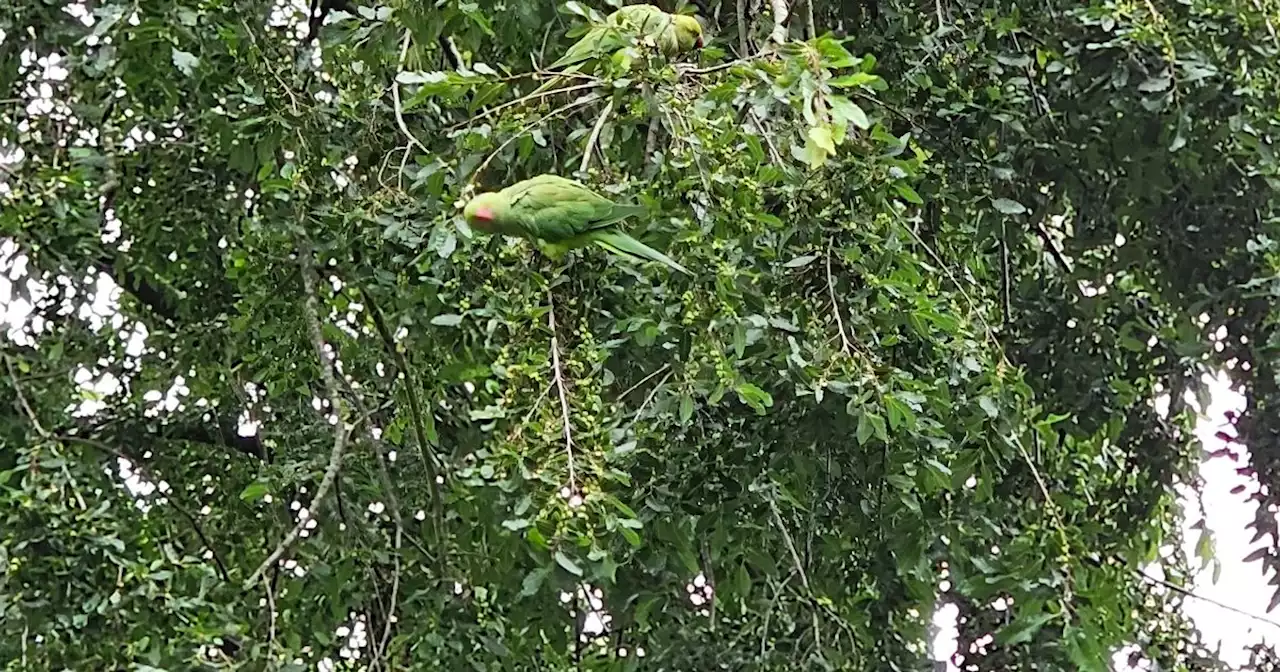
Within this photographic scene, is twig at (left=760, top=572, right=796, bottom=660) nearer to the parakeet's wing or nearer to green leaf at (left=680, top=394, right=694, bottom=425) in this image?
green leaf at (left=680, top=394, right=694, bottom=425)

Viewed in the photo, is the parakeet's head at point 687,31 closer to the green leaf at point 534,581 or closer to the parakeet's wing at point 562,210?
the parakeet's wing at point 562,210

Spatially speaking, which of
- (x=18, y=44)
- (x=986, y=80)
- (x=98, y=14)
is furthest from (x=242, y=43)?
(x=986, y=80)

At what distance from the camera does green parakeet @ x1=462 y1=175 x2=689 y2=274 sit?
0.98 meters

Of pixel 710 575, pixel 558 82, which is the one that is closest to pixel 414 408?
pixel 710 575

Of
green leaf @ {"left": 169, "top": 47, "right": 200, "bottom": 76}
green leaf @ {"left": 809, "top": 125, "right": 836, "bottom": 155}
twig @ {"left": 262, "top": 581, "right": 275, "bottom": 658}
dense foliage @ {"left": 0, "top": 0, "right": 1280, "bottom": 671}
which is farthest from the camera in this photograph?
green leaf @ {"left": 169, "top": 47, "right": 200, "bottom": 76}

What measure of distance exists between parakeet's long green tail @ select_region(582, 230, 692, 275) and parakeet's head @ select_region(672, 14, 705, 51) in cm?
24

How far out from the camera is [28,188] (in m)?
1.53

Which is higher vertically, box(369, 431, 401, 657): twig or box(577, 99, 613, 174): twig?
box(577, 99, 613, 174): twig

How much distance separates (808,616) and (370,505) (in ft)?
2.07

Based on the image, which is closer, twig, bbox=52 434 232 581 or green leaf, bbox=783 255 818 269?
green leaf, bbox=783 255 818 269

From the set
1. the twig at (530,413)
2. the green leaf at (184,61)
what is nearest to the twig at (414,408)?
the green leaf at (184,61)

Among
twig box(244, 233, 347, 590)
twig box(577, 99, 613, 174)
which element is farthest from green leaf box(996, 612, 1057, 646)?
twig box(244, 233, 347, 590)

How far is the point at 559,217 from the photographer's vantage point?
3.23 feet

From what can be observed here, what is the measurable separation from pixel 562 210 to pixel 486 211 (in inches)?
2.9
